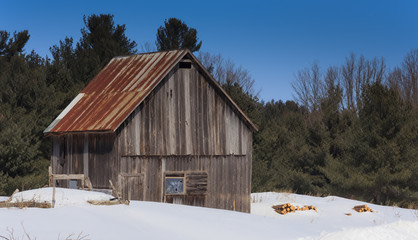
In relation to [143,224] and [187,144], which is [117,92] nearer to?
[187,144]

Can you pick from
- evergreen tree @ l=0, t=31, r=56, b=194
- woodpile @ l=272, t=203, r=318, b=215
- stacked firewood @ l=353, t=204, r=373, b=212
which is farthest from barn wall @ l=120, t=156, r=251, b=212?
evergreen tree @ l=0, t=31, r=56, b=194

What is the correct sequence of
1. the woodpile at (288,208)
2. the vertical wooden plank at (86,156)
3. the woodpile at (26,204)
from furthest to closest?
the woodpile at (288,208) < the vertical wooden plank at (86,156) < the woodpile at (26,204)

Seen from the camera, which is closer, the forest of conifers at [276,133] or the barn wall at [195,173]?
the barn wall at [195,173]

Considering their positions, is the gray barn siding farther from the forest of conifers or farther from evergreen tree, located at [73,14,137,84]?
evergreen tree, located at [73,14,137,84]

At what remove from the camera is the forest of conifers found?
34.8 m

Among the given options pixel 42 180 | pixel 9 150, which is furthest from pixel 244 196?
pixel 9 150

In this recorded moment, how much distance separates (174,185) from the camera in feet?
72.6

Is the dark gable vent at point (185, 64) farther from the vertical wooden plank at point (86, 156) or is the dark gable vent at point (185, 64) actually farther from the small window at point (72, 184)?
the small window at point (72, 184)

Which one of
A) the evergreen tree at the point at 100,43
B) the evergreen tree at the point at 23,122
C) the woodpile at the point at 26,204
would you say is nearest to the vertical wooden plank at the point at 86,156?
the woodpile at the point at 26,204

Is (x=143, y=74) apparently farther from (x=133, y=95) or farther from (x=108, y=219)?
(x=108, y=219)

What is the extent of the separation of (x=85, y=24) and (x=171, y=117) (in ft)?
111

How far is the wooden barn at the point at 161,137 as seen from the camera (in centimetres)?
A: 2106

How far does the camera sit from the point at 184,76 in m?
22.8

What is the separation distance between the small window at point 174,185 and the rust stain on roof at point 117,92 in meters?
3.46
